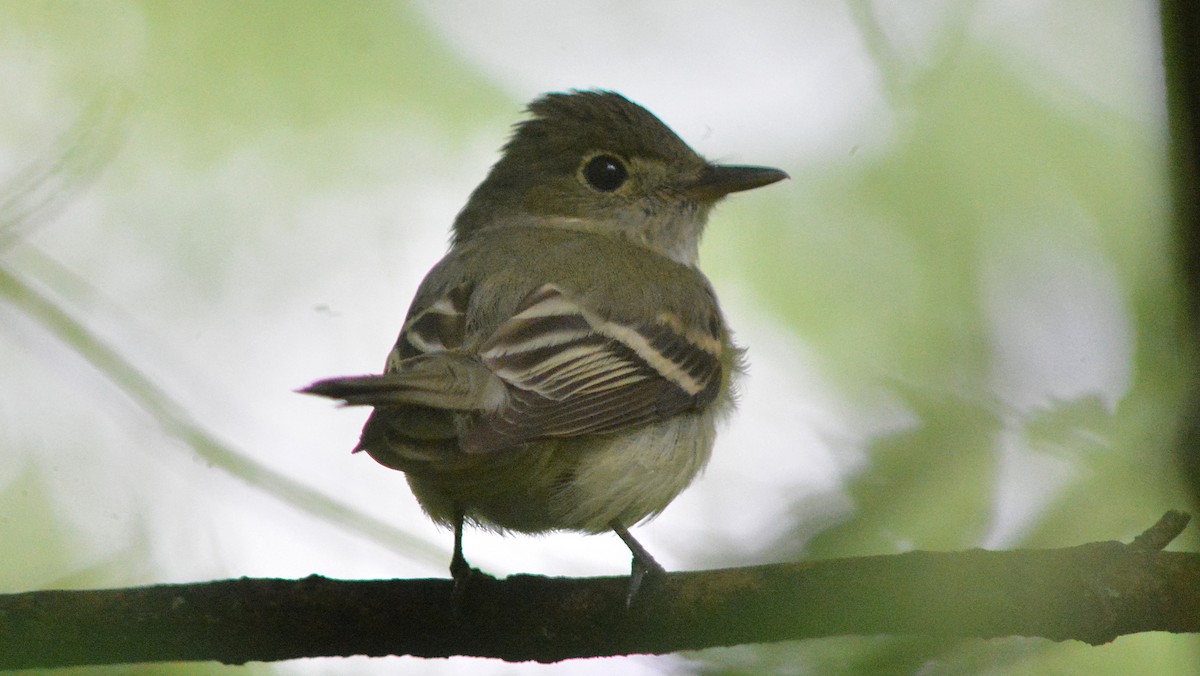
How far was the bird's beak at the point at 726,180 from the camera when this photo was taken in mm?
5871

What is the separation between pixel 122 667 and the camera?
3279mm

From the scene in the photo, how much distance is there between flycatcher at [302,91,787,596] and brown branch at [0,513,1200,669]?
0.25 m

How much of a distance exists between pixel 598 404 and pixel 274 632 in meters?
1.24

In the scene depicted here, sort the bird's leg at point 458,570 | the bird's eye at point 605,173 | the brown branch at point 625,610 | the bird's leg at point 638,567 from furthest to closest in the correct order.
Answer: the bird's eye at point 605,173, the bird's leg at point 458,570, the bird's leg at point 638,567, the brown branch at point 625,610

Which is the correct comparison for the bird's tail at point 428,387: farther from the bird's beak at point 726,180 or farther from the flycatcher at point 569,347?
the bird's beak at point 726,180

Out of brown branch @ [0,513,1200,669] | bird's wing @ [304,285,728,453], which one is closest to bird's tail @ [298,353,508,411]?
bird's wing @ [304,285,728,453]

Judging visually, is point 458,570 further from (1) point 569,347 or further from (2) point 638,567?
(1) point 569,347

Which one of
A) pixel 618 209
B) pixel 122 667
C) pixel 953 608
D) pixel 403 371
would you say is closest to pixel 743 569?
pixel 953 608

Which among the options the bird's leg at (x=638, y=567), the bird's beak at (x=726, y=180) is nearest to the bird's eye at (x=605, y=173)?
the bird's beak at (x=726, y=180)

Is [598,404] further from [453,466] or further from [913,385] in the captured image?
[913,385]

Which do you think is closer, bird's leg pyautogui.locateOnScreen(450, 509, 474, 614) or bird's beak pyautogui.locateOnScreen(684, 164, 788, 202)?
bird's leg pyautogui.locateOnScreen(450, 509, 474, 614)

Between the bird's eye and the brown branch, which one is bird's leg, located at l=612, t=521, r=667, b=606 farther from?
the bird's eye

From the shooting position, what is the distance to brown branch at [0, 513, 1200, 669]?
3111mm

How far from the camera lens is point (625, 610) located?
3.76 m
